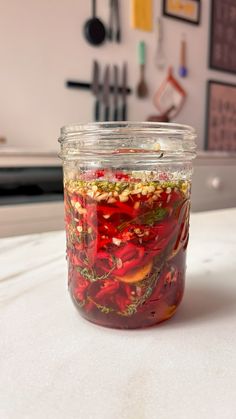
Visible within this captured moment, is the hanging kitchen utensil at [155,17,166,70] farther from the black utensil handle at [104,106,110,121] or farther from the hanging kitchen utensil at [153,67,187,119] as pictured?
the black utensil handle at [104,106,110,121]

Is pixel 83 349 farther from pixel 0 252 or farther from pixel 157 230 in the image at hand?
pixel 0 252

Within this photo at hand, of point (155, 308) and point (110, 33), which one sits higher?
point (110, 33)

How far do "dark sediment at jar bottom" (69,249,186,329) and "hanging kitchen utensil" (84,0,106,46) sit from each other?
181 centimetres

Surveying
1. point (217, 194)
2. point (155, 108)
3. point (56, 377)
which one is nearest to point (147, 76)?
point (155, 108)

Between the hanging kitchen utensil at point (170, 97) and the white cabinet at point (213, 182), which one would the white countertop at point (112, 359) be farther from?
the hanging kitchen utensil at point (170, 97)

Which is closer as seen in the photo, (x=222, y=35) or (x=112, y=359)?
(x=112, y=359)

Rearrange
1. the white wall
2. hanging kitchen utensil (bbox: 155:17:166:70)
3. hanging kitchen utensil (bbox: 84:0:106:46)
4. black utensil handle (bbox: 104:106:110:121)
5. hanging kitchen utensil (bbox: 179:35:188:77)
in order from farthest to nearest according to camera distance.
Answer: hanging kitchen utensil (bbox: 179:35:188:77) → hanging kitchen utensil (bbox: 155:17:166:70) → black utensil handle (bbox: 104:106:110:121) → hanging kitchen utensil (bbox: 84:0:106:46) → the white wall

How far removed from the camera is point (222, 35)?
2.39 metres

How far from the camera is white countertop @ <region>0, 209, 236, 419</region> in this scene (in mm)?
244

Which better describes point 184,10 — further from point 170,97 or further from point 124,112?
point 124,112

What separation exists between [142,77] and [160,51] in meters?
0.21

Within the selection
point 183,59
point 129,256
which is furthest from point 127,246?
point 183,59

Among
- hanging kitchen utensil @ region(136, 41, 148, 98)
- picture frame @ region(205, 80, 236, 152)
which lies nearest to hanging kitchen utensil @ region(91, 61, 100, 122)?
hanging kitchen utensil @ region(136, 41, 148, 98)

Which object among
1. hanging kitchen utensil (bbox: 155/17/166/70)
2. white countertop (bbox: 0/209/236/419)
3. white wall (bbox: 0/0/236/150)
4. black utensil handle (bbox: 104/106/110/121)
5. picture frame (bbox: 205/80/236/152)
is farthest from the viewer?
picture frame (bbox: 205/80/236/152)
